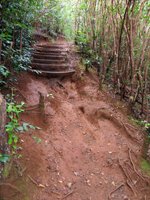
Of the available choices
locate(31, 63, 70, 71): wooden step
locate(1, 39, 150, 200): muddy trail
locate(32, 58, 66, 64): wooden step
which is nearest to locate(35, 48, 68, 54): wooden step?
locate(32, 58, 66, 64): wooden step

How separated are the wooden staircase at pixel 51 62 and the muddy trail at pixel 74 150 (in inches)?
24.7

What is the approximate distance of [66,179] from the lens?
3.77 metres

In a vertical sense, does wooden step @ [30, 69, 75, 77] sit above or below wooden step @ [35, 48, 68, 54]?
below

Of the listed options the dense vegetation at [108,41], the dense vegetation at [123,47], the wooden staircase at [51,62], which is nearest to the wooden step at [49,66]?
the wooden staircase at [51,62]

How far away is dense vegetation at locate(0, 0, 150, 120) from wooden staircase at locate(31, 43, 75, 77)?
2.38 ft

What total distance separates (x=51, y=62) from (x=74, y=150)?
3.98m

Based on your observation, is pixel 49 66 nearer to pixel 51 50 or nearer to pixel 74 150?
pixel 51 50

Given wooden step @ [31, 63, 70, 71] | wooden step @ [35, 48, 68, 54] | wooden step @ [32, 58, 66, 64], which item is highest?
wooden step @ [35, 48, 68, 54]

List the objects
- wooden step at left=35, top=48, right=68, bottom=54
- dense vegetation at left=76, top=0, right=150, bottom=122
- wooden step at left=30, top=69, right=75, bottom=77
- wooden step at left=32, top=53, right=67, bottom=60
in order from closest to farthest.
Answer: dense vegetation at left=76, top=0, right=150, bottom=122, wooden step at left=30, top=69, right=75, bottom=77, wooden step at left=32, top=53, right=67, bottom=60, wooden step at left=35, top=48, right=68, bottom=54

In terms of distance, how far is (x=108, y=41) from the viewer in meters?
7.50

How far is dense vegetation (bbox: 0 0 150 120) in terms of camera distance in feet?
15.6

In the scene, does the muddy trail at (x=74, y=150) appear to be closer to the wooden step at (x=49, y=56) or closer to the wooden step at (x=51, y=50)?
the wooden step at (x=49, y=56)

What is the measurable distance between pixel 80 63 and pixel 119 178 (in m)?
4.87

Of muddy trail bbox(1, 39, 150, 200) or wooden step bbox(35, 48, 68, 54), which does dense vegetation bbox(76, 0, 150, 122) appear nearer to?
muddy trail bbox(1, 39, 150, 200)
